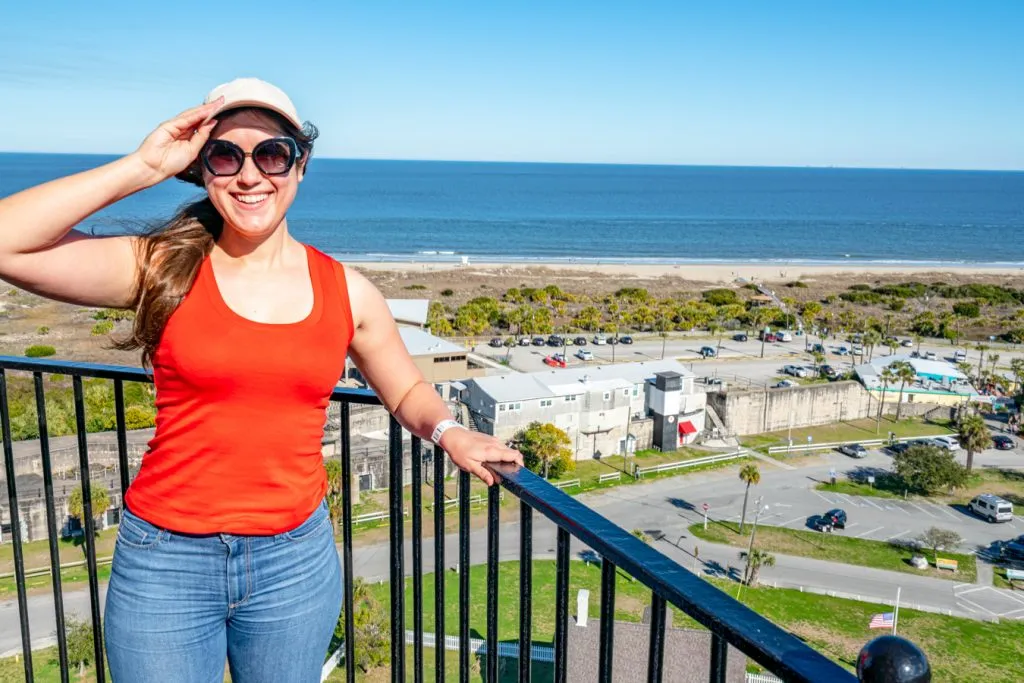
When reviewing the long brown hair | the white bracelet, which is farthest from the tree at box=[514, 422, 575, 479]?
the long brown hair

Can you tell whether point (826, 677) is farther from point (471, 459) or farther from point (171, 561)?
point (171, 561)

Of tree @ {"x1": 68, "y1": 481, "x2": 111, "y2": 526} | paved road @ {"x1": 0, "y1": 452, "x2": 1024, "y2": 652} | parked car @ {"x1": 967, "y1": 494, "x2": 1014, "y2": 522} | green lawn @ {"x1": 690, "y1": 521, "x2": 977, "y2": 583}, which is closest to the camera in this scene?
tree @ {"x1": 68, "y1": 481, "x2": 111, "y2": 526}

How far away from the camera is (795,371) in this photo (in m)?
38.0

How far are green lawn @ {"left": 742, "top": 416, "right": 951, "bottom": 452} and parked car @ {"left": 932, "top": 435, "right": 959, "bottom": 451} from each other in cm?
110

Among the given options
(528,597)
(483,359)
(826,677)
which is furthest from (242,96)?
(483,359)

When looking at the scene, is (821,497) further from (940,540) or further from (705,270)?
(705,270)

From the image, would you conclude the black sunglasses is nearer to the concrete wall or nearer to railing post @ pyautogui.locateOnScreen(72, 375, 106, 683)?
railing post @ pyautogui.locateOnScreen(72, 375, 106, 683)

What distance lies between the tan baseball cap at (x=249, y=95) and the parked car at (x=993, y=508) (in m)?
27.3

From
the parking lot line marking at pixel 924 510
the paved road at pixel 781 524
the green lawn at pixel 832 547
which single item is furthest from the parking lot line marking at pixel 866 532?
the parking lot line marking at pixel 924 510

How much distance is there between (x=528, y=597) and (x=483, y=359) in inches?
1364

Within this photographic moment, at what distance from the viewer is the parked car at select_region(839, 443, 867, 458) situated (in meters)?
29.9

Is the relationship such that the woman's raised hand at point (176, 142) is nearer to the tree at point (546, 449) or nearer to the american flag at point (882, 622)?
the american flag at point (882, 622)

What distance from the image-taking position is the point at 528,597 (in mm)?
2100

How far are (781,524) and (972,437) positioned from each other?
29.7ft
